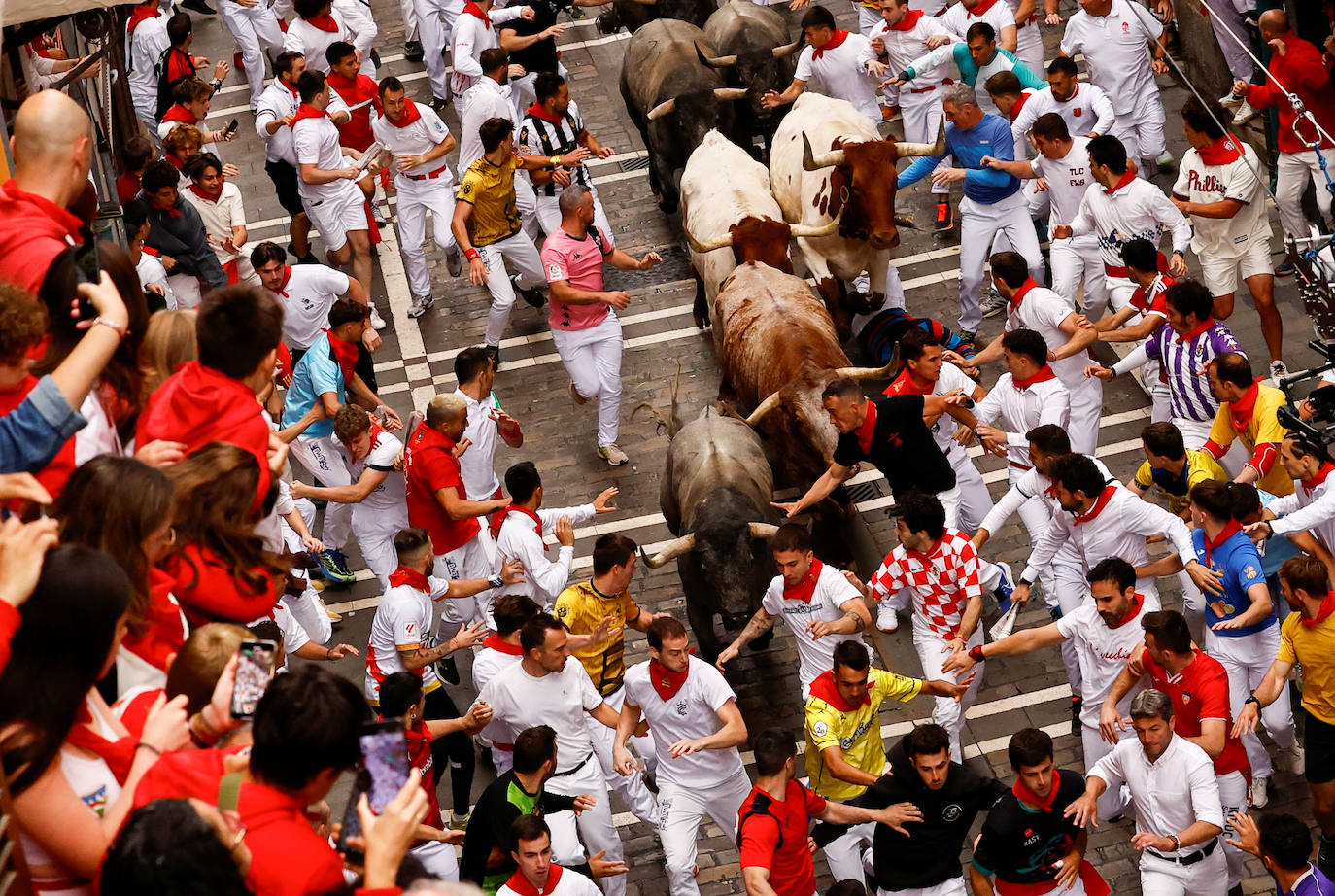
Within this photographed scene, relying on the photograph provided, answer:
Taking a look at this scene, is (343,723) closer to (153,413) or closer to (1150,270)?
(153,413)

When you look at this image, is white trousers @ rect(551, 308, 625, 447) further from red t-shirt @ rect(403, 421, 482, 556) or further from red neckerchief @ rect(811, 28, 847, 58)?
red neckerchief @ rect(811, 28, 847, 58)

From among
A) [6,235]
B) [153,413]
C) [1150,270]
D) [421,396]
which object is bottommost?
[421,396]

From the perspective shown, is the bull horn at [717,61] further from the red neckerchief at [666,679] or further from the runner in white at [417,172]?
the red neckerchief at [666,679]

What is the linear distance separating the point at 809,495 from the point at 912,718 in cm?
170

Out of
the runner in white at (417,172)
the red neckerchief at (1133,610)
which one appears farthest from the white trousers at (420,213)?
the red neckerchief at (1133,610)

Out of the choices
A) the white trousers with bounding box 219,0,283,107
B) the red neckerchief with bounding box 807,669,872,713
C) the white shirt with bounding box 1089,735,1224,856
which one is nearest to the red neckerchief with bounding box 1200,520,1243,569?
the white shirt with bounding box 1089,735,1224,856

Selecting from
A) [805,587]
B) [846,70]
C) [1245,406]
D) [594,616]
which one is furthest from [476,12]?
[1245,406]

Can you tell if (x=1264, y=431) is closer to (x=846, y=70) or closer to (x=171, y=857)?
(x=846, y=70)

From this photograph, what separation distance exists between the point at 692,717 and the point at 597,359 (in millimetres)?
4767

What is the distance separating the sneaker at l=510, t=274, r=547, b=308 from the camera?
52.6ft

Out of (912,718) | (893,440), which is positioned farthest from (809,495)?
(912,718)

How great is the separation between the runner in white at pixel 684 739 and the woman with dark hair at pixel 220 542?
10.1ft

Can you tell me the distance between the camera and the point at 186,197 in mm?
13930

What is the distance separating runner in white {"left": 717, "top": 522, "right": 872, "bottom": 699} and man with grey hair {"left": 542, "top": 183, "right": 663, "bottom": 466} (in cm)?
347
